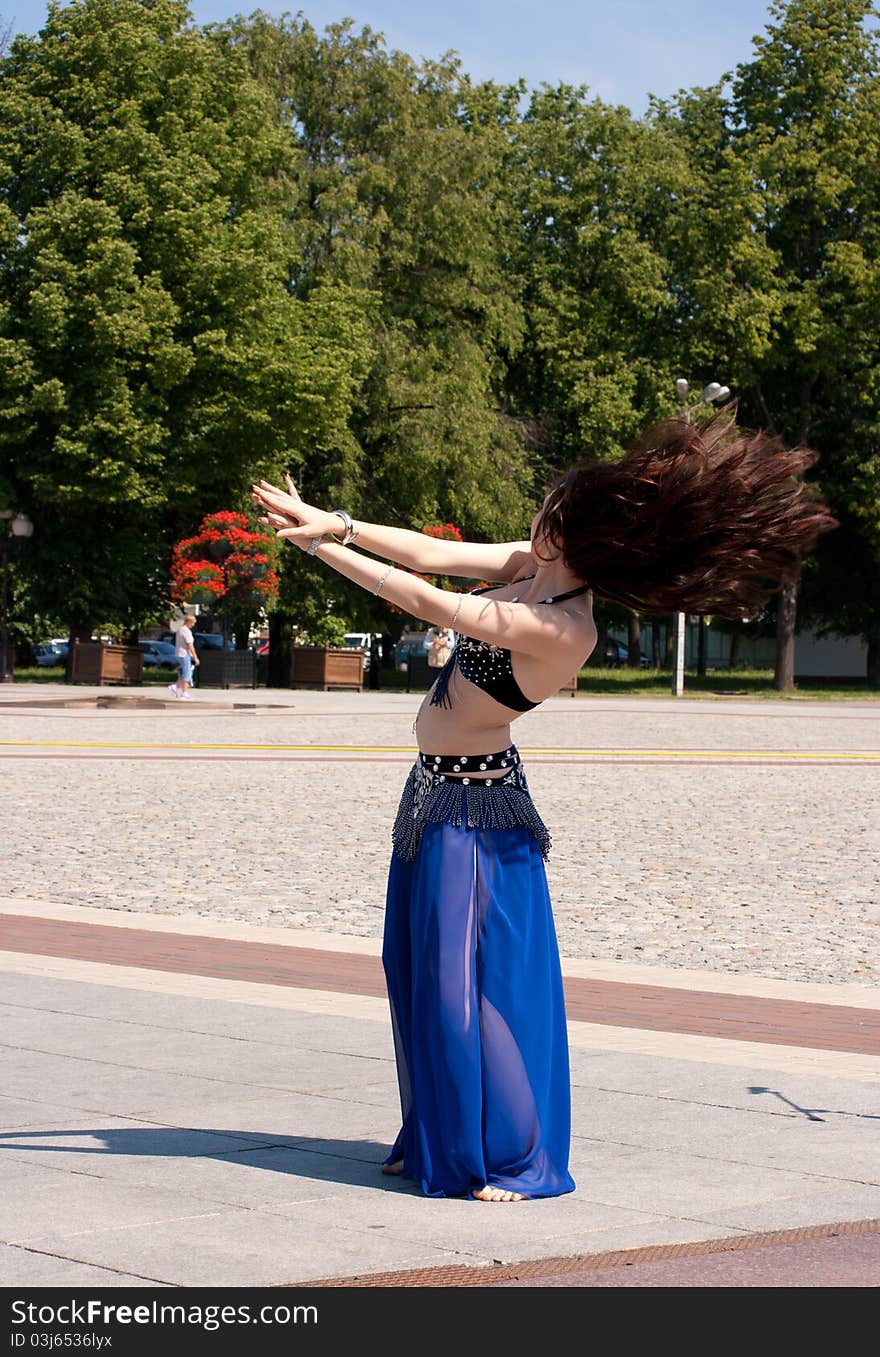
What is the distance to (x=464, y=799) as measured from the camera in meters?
4.97

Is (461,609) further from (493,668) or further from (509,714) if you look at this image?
(509,714)

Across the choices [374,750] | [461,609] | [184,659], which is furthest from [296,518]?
[184,659]

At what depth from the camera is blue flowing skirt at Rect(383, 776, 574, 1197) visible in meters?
4.77

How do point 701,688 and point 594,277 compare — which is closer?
point 701,688

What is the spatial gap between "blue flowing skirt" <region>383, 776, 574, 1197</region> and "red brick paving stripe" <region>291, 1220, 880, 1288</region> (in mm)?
629

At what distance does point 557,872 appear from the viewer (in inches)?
463

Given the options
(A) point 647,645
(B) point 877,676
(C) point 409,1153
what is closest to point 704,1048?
(C) point 409,1153

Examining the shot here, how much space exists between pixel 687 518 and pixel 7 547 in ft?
128

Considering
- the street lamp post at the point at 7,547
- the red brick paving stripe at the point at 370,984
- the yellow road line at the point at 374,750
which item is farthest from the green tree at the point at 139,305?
the red brick paving stripe at the point at 370,984

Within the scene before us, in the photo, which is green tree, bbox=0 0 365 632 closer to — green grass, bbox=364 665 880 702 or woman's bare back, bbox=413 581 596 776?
green grass, bbox=364 665 880 702

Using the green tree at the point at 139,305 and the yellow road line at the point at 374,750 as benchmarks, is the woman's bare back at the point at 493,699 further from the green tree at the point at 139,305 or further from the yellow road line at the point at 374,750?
the green tree at the point at 139,305

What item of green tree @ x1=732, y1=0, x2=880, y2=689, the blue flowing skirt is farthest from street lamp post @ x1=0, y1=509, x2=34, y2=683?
the blue flowing skirt
